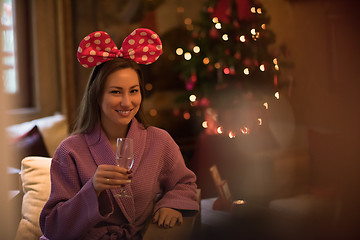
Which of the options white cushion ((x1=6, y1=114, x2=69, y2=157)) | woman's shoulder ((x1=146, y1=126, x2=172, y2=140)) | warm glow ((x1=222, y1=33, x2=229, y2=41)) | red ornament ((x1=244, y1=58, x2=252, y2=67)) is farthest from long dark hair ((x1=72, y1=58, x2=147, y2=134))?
red ornament ((x1=244, y1=58, x2=252, y2=67))

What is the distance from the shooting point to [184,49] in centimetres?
375

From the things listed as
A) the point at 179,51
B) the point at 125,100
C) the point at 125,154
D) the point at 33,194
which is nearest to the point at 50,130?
the point at 33,194

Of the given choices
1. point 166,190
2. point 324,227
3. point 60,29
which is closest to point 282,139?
point 324,227

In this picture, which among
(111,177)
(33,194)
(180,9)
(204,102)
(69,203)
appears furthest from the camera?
(180,9)

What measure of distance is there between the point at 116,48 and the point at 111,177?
1.32ft

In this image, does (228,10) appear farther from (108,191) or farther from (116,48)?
(108,191)

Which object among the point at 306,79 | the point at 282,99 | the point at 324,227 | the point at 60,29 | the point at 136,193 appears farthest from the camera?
the point at 282,99

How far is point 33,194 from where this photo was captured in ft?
5.06

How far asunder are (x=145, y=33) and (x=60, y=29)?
7.01 feet

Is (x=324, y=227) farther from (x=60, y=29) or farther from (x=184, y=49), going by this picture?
(x=60, y=29)

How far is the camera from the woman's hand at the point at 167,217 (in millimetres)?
1307

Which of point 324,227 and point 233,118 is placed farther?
point 233,118

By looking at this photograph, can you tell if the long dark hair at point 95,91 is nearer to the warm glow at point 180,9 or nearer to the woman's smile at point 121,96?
the woman's smile at point 121,96

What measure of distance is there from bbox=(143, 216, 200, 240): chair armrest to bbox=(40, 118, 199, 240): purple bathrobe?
0.05 metres
